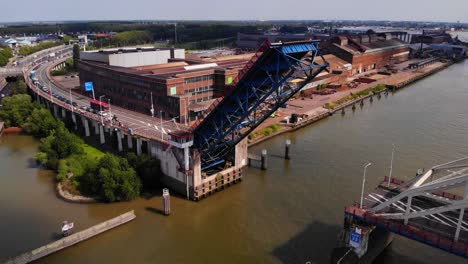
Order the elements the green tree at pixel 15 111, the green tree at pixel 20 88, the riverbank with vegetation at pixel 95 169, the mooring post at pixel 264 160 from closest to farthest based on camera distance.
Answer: the riverbank with vegetation at pixel 95 169
the mooring post at pixel 264 160
the green tree at pixel 15 111
the green tree at pixel 20 88

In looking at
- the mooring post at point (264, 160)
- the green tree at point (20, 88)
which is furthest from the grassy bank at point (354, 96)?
the green tree at point (20, 88)

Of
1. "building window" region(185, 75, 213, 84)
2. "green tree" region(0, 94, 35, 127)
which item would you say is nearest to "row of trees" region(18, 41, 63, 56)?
"green tree" region(0, 94, 35, 127)

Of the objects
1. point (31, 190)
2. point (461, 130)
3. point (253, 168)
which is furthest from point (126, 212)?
point (461, 130)

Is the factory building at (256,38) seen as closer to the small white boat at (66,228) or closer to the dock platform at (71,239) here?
the dock platform at (71,239)

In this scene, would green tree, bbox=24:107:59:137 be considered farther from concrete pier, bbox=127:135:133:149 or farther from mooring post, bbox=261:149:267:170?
mooring post, bbox=261:149:267:170

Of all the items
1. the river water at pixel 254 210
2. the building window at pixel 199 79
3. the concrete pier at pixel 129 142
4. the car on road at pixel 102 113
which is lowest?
the river water at pixel 254 210
